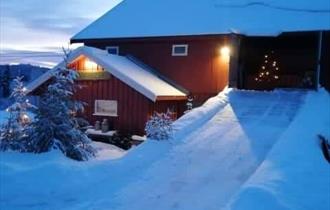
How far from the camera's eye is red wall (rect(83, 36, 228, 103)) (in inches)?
792

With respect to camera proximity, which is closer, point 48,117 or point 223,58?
point 48,117

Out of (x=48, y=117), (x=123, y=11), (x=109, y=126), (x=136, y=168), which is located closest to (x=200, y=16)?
(x=123, y=11)

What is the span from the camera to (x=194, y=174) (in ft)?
30.4

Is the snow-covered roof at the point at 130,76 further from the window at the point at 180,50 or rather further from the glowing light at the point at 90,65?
the window at the point at 180,50

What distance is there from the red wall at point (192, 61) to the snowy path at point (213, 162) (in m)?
5.12

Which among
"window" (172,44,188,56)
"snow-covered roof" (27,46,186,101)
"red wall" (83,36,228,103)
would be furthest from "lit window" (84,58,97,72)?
"window" (172,44,188,56)

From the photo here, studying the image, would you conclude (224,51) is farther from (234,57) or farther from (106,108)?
(106,108)

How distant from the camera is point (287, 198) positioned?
730 centimetres

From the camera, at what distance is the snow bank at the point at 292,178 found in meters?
7.00

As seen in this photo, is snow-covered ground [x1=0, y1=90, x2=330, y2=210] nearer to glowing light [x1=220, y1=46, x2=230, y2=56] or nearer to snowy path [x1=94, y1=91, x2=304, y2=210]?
snowy path [x1=94, y1=91, x2=304, y2=210]

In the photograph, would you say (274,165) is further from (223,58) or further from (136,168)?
(223,58)

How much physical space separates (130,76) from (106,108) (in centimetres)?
198

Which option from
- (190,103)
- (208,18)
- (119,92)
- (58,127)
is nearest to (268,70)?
(208,18)

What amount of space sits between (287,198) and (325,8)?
45.9 ft
